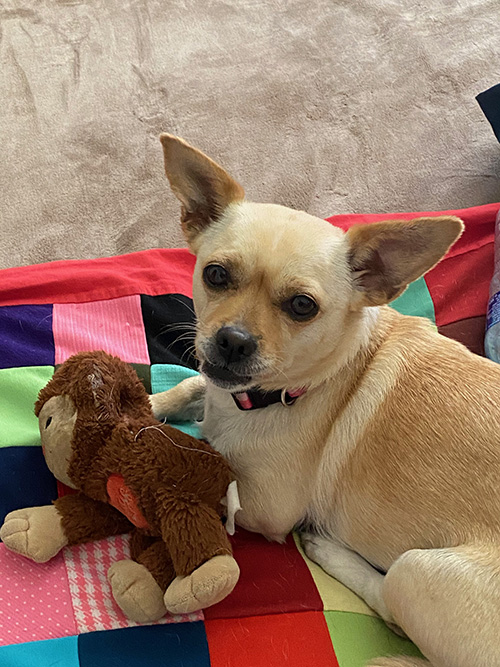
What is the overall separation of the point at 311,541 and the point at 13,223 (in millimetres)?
1887

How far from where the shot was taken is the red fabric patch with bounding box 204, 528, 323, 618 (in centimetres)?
147

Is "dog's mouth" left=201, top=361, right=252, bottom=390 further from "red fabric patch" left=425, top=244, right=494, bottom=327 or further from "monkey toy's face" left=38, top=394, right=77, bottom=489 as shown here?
"red fabric patch" left=425, top=244, right=494, bottom=327

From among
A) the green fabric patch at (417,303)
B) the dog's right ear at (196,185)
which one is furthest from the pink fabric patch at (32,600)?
the green fabric patch at (417,303)

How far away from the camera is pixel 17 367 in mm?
1825

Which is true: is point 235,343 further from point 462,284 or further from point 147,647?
point 462,284

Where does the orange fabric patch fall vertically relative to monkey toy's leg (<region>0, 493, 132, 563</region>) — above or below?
above

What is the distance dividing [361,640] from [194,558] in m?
0.46

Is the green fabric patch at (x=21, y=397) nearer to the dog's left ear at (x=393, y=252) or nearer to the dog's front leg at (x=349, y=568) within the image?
the dog's front leg at (x=349, y=568)

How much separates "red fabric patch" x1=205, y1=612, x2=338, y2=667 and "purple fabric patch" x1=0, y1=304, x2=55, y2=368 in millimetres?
901

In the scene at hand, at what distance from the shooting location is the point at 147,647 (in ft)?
4.50

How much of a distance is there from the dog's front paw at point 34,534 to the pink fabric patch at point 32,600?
1.6 inches

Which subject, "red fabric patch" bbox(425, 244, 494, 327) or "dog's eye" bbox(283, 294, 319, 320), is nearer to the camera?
"dog's eye" bbox(283, 294, 319, 320)

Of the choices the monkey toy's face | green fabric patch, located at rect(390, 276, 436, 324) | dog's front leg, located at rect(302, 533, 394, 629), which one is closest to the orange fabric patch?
the monkey toy's face

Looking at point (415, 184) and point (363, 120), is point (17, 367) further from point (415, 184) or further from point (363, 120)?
point (363, 120)
